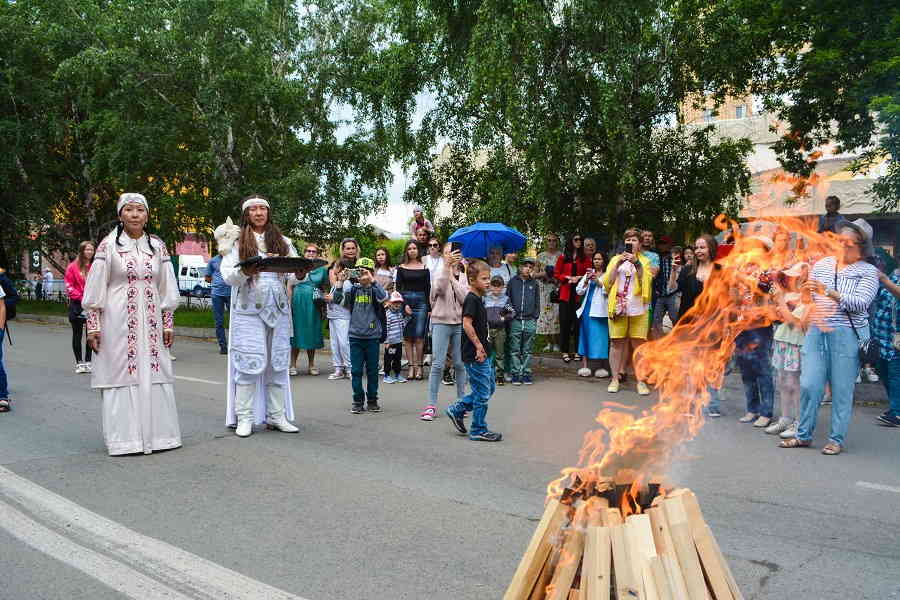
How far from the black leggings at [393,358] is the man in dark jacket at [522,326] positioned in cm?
171

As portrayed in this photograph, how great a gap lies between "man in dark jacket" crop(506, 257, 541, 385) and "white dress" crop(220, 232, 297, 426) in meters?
4.48

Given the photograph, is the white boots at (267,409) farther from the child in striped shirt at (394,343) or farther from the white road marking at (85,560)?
the child in striped shirt at (394,343)

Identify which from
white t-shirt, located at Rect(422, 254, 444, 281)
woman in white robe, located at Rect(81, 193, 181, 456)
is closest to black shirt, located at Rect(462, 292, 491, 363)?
woman in white robe, located at Rect(81, 193, 181, 456)

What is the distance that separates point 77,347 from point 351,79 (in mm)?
14495

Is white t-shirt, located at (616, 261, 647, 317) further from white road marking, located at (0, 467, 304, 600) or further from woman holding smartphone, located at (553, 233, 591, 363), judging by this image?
white road marking, located at (0, 467, 304, 600)

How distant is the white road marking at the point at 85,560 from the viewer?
3.87 metres

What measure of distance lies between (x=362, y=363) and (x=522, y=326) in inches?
128

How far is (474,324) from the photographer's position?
736 cm

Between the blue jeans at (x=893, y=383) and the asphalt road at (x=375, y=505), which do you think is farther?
the blue jeans at (x=893, y=383)

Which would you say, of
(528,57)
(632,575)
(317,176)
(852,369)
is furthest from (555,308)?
(317,176)

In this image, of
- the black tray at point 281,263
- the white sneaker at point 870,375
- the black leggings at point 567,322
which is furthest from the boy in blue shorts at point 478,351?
the white sneaker at point 870,375

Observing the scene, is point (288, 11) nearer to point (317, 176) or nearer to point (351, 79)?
point (351, 79)

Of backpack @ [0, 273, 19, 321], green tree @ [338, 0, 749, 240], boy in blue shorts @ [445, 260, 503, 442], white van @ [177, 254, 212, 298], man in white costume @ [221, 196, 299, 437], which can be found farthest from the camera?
white van @ [177, 254, 212, 298]

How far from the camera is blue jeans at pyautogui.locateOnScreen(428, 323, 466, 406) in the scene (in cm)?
854
